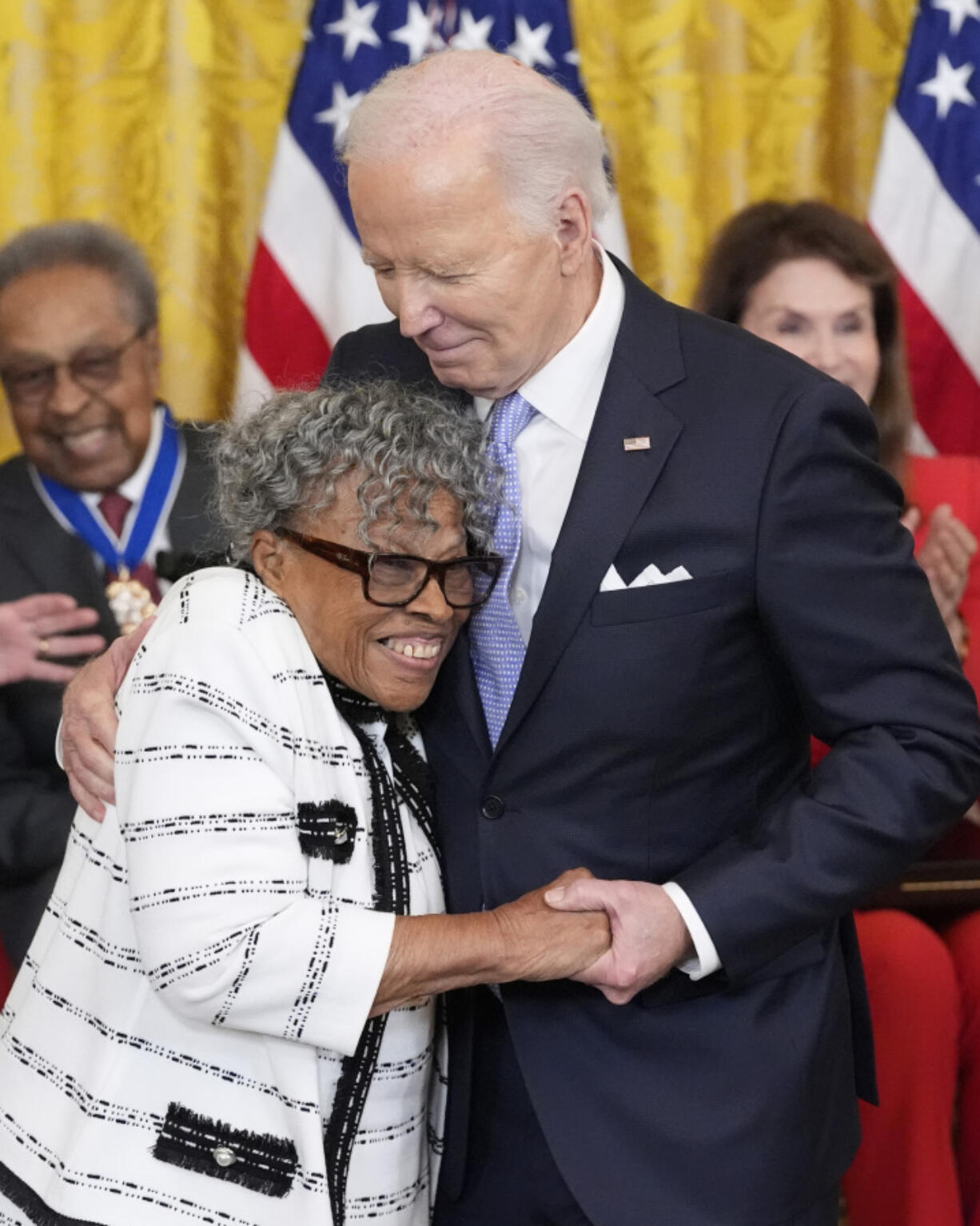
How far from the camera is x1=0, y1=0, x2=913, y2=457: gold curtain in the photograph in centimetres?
362

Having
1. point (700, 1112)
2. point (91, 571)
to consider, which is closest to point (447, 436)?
point (700, 1112)

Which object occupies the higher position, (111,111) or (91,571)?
(111,111)

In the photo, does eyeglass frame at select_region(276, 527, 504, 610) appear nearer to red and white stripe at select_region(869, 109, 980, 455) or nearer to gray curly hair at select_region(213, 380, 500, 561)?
gray curly hair at select_region(213, 380, 500, 561)

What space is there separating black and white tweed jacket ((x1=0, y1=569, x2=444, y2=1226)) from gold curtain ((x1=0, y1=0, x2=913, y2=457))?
1.99 m

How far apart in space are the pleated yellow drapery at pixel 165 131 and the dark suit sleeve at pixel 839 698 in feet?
7.05

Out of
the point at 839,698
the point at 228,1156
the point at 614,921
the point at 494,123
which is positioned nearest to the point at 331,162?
the point at 494,123

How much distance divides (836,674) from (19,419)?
1.95m

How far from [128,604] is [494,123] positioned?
152 cm

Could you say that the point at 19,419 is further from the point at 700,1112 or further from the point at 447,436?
the point at 700,1112

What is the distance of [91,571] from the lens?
10.4ft

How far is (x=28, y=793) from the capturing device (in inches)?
118

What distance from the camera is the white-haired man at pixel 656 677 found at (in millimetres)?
1897

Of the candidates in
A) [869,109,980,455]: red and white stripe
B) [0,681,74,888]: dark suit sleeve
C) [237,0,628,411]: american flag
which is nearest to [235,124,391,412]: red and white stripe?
[237,0,628,411]: american flag

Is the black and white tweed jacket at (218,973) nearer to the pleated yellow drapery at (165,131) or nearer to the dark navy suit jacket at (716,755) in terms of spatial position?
the dark navy suit jacket at (716,755)
